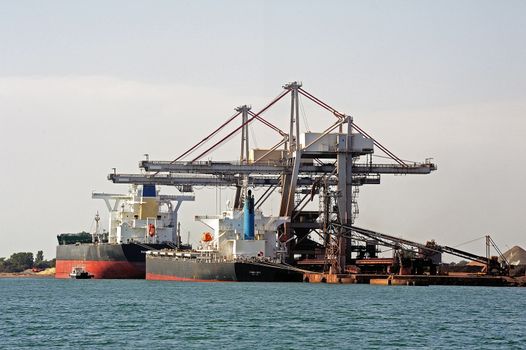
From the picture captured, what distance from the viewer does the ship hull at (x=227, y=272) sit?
81250 millimetres

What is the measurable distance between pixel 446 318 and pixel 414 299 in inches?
475

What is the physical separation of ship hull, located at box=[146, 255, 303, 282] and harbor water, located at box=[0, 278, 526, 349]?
→ 8.83m

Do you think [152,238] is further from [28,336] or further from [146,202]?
[28,336]

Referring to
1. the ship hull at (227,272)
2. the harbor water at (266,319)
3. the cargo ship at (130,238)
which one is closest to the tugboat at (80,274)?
the cargo ship at (130,238)

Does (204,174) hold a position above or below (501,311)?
above

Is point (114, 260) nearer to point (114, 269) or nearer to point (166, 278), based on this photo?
point (114, 269)

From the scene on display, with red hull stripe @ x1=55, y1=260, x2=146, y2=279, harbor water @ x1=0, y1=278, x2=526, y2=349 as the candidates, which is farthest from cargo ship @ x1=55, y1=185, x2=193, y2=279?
harbor water @ x1=0, y1=278, x2=526, y2=349

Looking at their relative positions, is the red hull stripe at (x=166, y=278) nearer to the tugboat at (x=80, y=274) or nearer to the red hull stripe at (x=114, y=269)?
the red hull stripe at (x=114, y=269)

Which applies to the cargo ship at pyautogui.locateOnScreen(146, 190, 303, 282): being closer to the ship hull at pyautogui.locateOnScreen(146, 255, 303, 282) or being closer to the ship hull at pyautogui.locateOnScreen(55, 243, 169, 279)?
the ship hull at pyautogui.locateOnScreen(146, 255, 303, 282)

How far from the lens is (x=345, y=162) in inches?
3501

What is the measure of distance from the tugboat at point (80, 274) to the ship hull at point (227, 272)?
16928 millimetres

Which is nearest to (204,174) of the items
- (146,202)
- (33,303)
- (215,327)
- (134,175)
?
(134,175)

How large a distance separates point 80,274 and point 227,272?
28.5 meters

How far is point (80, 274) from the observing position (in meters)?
106
